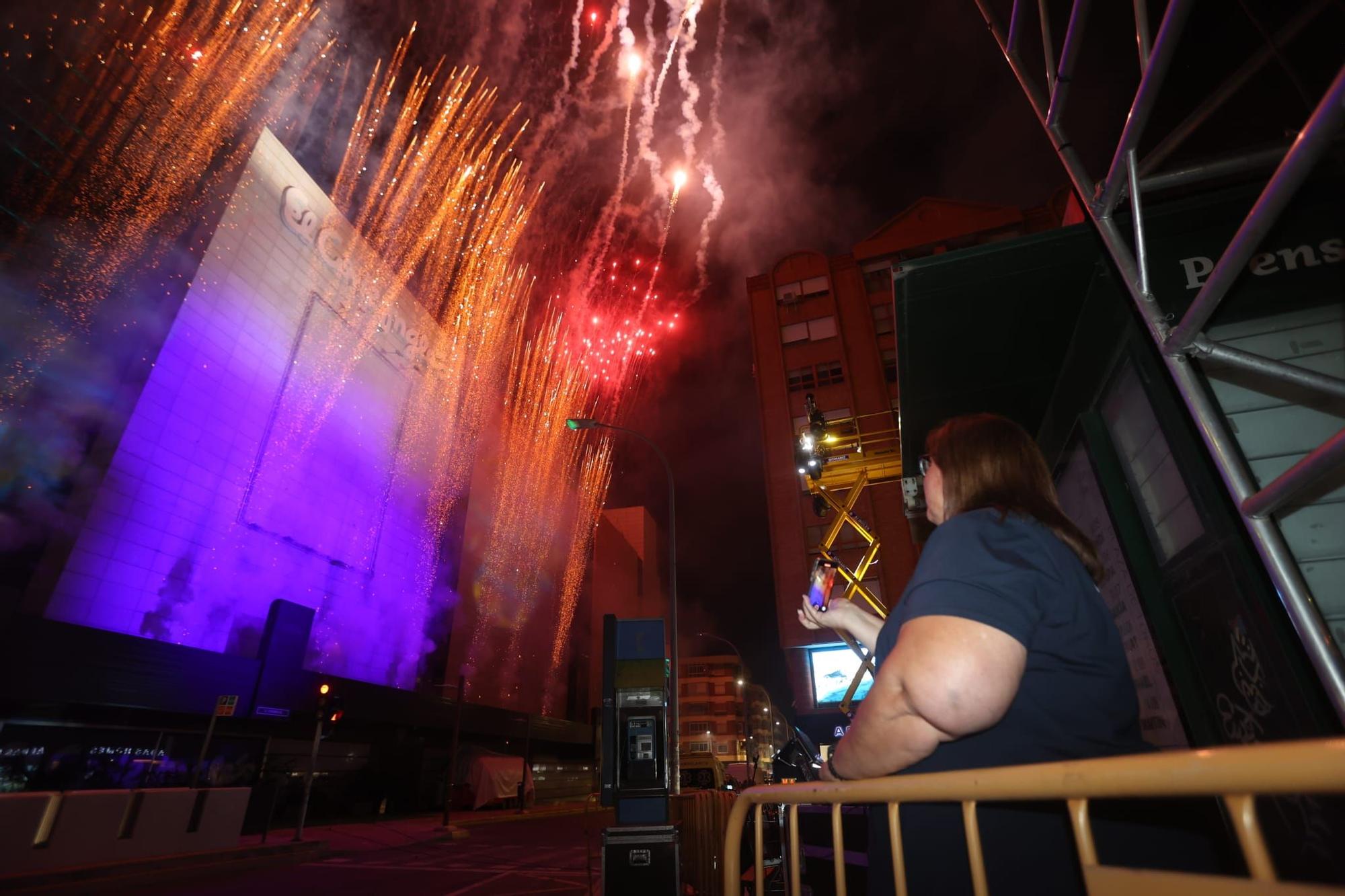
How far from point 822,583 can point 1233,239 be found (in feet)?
8.17

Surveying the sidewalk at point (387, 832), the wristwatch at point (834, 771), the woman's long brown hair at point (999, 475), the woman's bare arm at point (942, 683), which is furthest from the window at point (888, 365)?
the woman's bare arm at point (942, 683)

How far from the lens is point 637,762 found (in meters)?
9.76

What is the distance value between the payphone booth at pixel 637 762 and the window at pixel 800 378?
2279cm

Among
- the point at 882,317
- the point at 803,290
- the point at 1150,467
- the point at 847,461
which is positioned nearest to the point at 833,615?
the point at 1150,467

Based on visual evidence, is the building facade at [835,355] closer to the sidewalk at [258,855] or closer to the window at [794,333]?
the window at [794,333]

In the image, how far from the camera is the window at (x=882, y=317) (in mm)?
32125

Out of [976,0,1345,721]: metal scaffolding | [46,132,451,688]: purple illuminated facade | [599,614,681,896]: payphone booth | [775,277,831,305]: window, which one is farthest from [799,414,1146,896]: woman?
[775,277,831,305]: window

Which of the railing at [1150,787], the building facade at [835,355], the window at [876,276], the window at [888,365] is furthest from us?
the window at [876,276]

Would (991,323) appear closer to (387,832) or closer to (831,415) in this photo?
(387,832)

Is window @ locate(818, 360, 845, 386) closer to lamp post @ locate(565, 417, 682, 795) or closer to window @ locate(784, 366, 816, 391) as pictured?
window @ locate(784, 366, 816, 391)

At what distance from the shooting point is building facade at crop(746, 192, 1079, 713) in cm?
2717

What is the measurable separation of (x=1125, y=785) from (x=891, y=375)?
32.9 metres

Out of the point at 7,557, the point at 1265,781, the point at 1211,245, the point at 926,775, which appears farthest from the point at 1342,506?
the point at 7,557

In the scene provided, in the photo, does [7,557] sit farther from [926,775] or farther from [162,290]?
[926,775]
